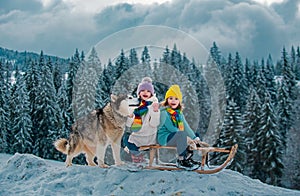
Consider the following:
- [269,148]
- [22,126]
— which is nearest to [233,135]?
[269,148]

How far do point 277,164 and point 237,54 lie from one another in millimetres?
26822

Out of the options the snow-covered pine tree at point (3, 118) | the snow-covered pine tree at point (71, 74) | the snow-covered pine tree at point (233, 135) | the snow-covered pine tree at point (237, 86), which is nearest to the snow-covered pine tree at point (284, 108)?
the snow-covered pine tree at point (237, 86)

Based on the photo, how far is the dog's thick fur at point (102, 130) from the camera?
648 cm

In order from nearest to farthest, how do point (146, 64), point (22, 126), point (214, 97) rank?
1. point (146, 64)
2. point (214, 97)
3. point (22, 126)

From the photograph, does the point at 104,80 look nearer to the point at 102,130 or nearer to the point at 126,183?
the point at 102,130

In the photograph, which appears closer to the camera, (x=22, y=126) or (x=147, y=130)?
(x=147, y=130)

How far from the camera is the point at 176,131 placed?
245 inches

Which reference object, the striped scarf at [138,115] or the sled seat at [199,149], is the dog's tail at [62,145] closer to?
the striped scarf at [138,115]

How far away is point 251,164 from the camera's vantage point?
1299 inches

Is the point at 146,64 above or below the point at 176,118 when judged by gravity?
above

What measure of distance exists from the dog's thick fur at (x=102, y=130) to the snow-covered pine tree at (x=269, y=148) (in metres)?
27.2

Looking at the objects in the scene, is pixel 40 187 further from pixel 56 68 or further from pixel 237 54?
pixel 237 54

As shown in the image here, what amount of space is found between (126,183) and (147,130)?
3.45ft

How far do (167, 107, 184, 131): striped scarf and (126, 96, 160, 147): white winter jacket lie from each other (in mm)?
264
